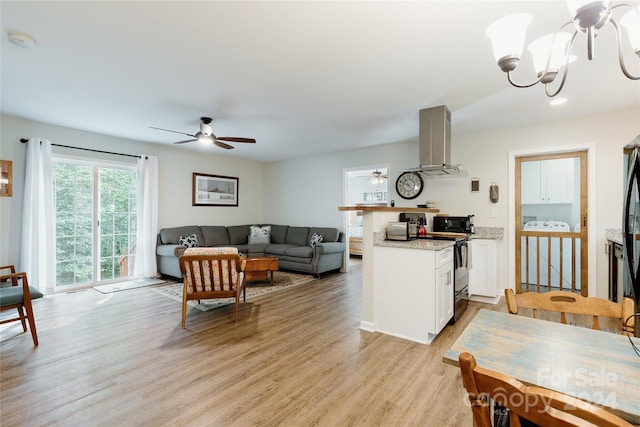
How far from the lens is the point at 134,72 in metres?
2.71

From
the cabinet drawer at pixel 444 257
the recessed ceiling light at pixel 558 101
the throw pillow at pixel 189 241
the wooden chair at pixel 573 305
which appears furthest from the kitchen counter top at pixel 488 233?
the throw pillow at pixel 189 241

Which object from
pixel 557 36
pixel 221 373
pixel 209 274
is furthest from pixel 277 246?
pixel 557 36

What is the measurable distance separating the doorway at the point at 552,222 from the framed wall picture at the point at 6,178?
7148 millimetres

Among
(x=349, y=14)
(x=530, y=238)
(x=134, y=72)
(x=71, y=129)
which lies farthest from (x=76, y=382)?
(x=530, y=238)

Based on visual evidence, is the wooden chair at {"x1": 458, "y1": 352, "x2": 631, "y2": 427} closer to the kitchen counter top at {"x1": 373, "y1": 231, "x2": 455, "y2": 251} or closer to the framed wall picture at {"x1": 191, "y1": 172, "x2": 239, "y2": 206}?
the kitchen counter top at {"x1": 373, "y1": 231, "x2": 455, "y2": 251}

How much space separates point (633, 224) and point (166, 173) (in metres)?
6.41

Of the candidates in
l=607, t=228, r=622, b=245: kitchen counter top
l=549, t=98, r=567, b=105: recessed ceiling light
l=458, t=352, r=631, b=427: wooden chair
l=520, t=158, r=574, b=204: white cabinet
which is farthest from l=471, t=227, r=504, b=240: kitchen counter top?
l=458, t=352, r=631, b=427: wooden chair

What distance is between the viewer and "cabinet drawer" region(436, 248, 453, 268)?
279 centimetres

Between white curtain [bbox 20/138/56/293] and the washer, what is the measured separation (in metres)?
6.92

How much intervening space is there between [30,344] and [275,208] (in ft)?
17.0

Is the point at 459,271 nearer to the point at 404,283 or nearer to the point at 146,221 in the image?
the point at 404,283

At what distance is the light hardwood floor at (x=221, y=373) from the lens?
1802 millimetres

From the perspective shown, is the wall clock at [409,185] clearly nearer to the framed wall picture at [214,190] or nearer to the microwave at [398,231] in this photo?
the microwave at [398,231]

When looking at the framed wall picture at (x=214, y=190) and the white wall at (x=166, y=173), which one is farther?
the framed wall picture at (x=214, y=190)
